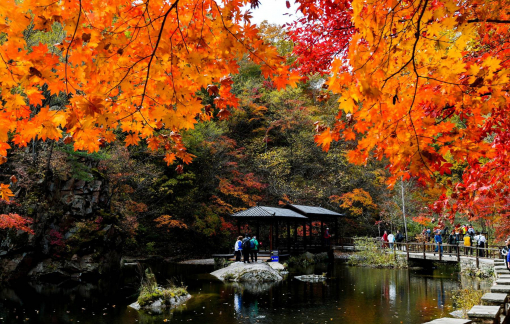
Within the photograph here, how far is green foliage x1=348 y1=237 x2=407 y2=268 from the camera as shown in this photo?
19.5 m

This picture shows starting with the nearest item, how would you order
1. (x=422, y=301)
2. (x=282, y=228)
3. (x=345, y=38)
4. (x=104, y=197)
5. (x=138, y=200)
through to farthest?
(x=345, y=38) < (x=422, y=301) < (x=104, y=197) < (x=138, y=200) < (x=282, y=228)

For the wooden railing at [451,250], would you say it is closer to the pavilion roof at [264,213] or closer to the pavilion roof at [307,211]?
the pavilion roof at [307,211]

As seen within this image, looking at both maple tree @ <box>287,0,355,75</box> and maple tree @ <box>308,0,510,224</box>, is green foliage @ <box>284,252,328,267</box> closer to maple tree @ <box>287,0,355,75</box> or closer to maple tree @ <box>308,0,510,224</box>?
maple tree @ <box>287,0,355,75</box>

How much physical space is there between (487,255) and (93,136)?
57.3ft

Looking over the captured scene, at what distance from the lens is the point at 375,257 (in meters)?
20.3

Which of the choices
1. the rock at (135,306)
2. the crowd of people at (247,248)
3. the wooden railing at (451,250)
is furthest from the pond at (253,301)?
the crowd of people at (247,248)

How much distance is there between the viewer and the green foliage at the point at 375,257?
1950 cm

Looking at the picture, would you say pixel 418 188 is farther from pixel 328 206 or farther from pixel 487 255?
pixel 487 255

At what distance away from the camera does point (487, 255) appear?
53.3 feet

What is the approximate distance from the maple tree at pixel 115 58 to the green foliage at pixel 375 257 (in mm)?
18469

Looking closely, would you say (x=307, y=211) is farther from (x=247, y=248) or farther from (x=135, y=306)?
(x=135, y=306)

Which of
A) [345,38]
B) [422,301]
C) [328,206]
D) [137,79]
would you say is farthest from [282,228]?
[137,79]

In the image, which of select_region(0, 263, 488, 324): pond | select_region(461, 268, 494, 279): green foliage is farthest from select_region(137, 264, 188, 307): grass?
select_region(461, 268, 494, 279): green foliage

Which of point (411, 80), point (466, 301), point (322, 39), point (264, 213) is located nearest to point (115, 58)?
point (411, 80)
